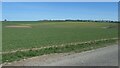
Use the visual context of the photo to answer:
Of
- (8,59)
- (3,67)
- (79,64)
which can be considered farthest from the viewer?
(8,59)

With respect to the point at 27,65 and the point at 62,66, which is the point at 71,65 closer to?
the point at 62,66

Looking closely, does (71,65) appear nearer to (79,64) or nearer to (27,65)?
(79,64)

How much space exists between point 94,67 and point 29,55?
4.97m

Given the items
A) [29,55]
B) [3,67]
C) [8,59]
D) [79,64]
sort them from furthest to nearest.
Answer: [29,55], [8,59], [79,64], [3,67]

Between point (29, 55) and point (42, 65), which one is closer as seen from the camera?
point (42, 65)

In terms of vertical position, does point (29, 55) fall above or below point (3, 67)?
below

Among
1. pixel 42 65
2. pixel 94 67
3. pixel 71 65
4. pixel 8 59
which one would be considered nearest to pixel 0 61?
pixel 8 59

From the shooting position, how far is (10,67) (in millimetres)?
11875

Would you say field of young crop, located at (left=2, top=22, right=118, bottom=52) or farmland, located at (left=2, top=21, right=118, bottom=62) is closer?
A: farmland, located at (left=2, top=21, right=118, bottom=62)

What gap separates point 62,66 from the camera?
12.0 metres

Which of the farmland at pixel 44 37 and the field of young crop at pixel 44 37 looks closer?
the farmland at pixel 44 37

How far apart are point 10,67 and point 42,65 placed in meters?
1.21

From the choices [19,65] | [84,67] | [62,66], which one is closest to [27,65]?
[19,65]

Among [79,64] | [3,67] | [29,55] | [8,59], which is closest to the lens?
[3,67]
